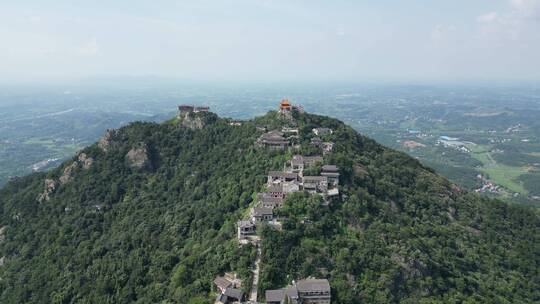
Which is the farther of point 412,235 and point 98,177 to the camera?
point 98,177

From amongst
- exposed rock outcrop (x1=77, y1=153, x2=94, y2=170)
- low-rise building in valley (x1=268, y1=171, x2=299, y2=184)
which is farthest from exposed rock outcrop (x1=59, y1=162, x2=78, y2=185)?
low-rise building in valley (x1=268, y1=171, x2=299, y2=184)

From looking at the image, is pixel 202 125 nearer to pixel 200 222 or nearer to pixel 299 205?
pixel 200 222

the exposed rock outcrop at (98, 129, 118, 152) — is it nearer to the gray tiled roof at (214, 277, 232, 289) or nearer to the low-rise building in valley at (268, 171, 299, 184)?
the low-rise building in valley at (268, 171, 299, 184)

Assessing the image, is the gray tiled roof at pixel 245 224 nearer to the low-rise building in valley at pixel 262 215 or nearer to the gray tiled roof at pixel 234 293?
the low-rise building in valley at pixel 262 215

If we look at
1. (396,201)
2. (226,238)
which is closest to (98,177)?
(226,238)

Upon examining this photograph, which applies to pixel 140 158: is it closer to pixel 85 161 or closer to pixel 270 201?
pixel 85 161
